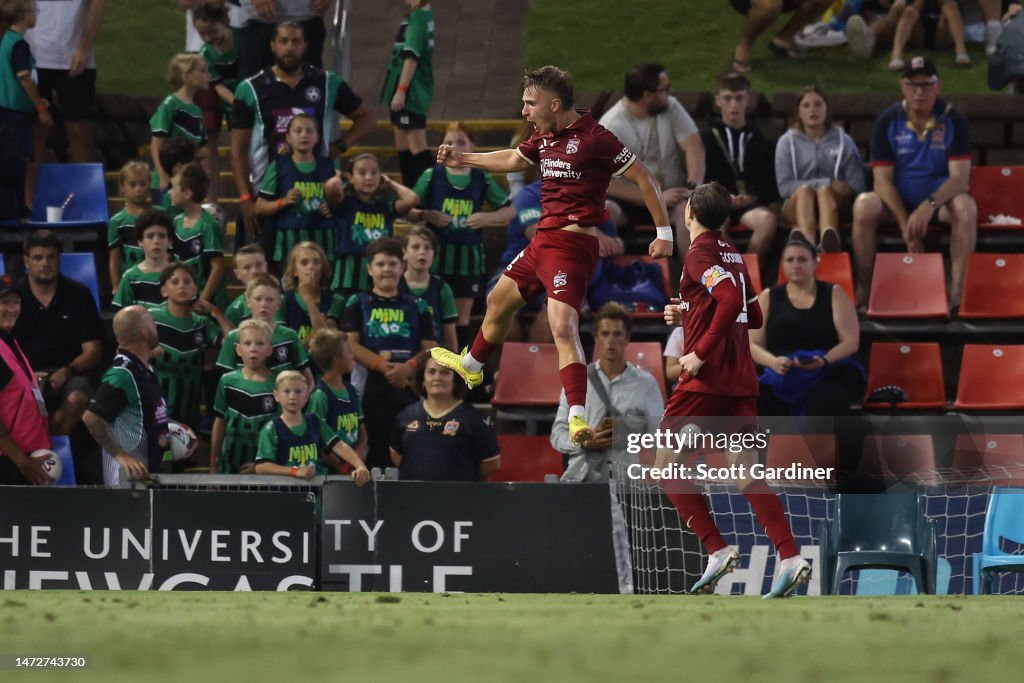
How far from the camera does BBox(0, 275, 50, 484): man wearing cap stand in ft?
31.2

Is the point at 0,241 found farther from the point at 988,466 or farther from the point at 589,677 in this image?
the point at 589,677

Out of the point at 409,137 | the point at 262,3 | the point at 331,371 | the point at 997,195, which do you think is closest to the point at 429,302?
the point at 331,371

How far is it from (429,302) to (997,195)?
487cm

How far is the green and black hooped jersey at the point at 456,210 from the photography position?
11727 mm

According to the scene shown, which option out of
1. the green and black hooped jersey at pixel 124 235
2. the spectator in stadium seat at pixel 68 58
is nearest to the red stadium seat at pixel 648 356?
the green and black hooped jersey at pixel 124 235

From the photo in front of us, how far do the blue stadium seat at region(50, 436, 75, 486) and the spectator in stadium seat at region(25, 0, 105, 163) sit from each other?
382 cm

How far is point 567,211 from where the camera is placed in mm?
7934

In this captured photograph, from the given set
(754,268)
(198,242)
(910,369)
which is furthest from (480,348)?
(910,369)

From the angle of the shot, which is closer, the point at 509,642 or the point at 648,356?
the point at 509,642

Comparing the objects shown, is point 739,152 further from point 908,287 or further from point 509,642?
point 509,642

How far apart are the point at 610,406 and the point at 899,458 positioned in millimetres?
1775

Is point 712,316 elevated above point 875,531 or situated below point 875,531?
above

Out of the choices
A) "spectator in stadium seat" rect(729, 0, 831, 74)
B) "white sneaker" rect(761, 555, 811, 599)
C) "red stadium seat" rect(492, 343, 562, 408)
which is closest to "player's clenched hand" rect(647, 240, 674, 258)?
"white sneaker" rect(761, 555, 811, 599)

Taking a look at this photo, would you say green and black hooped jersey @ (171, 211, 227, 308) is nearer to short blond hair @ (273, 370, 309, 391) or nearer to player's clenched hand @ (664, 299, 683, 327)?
short blond hair @ (273, 370, 309, 391)
